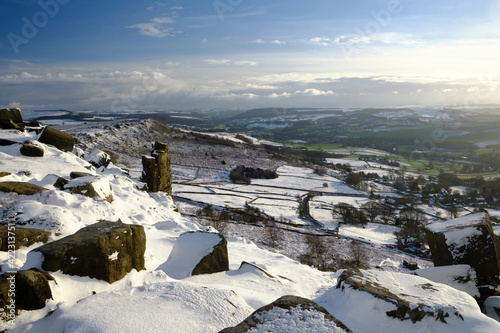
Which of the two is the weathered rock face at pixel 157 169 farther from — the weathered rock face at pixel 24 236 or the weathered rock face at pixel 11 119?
the weathered rock face at pixel 24 236

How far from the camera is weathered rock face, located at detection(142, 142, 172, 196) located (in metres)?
23.5

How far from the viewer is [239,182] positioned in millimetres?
58406

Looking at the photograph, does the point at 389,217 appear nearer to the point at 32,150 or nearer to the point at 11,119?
the point at 32,150

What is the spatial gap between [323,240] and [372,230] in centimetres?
1376

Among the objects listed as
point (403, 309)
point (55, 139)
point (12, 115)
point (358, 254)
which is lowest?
point (358, 254)

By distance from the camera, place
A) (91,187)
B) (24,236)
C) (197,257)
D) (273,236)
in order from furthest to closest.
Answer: (273,236) → (91,187) → (197,257) → (24,236)

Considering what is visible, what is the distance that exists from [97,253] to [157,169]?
57.9ft

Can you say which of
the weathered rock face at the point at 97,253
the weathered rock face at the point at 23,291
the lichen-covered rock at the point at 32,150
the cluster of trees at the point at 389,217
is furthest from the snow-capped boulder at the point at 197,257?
the cluster of trees at the point at 389,217

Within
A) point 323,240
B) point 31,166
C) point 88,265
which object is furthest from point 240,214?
point 88,265

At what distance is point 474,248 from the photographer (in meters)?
10.8

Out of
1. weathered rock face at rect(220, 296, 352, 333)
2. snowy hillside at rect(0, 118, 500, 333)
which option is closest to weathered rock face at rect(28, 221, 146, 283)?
snowy hillside at rect(0, 118, 500, 333)

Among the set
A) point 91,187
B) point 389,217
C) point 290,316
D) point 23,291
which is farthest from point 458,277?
point 389,217

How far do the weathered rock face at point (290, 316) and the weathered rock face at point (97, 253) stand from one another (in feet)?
14.0

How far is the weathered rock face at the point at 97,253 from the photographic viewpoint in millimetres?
6691
